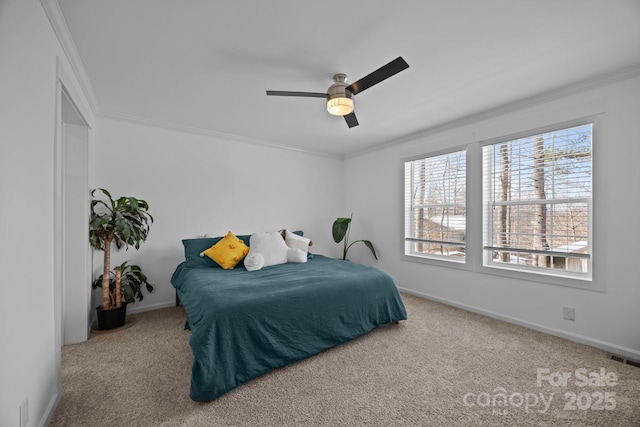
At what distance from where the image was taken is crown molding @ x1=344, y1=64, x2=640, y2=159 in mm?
2283

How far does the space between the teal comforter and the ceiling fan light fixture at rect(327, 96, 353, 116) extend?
5.12 ft

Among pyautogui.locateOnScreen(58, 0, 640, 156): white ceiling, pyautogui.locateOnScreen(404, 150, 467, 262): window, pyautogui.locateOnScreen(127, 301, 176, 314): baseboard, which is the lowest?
pyautogui.locateOnScreen(127, 301, 176, 314): baseboard

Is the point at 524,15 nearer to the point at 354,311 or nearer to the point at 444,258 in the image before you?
the point at 354,311

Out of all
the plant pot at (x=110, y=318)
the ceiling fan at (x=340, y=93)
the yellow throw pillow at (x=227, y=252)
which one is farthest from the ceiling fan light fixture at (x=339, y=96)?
the plant pot at (x=110, y=318)

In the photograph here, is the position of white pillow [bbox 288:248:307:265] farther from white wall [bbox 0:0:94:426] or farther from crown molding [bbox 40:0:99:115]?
crown molding [bbox 40:0:99:115]

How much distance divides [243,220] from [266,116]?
1.69m

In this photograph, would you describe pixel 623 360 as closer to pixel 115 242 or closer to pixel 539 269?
pixel 539 269

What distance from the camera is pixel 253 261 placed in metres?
3.15

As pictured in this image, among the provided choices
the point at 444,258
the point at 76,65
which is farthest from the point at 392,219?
the point at 76,65

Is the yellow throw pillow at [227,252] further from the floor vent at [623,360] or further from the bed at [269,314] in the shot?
the floor vent at [623,360]

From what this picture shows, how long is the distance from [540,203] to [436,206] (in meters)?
1.21

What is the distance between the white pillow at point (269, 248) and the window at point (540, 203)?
2.53 metres

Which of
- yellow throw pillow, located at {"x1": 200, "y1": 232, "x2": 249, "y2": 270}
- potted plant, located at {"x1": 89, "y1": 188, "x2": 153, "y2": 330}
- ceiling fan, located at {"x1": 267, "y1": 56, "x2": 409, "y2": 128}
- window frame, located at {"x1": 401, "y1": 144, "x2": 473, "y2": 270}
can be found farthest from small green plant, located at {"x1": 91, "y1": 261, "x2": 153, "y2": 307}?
window frame, located at {"x1": 401, "y1": 144, "x2": 473, "y2": 270}

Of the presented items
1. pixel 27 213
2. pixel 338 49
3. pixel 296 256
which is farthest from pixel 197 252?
pixel 338 49
